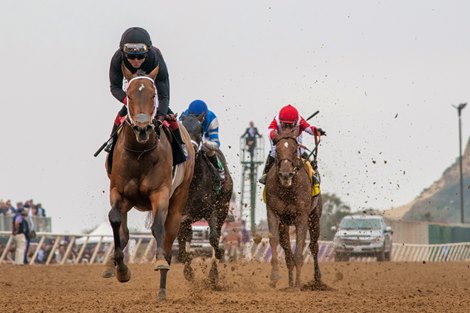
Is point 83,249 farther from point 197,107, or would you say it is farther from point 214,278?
point 214,278

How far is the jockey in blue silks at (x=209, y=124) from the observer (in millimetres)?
17984

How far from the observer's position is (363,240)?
39.9m

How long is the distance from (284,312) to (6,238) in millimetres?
20546

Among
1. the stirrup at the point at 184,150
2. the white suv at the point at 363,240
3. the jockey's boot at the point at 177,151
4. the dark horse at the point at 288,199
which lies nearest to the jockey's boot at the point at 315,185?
the dark horse at the point at 288,199

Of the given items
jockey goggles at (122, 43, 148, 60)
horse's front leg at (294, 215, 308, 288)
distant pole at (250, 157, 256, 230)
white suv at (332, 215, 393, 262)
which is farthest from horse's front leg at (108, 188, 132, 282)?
distant pole at (250, 157, 256, 230)

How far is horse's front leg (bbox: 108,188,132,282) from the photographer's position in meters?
12.8

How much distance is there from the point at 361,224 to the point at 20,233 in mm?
15252

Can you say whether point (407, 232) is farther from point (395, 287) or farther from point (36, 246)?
point (395, 287)

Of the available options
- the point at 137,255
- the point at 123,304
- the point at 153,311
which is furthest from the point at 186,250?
the point at 137,255

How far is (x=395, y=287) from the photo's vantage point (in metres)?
18.4

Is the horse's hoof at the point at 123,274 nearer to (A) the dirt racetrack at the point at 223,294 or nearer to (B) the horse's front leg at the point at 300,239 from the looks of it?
(A) the dirt racetrack at the point at 223,294

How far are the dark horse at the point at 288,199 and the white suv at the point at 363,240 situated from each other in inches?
859

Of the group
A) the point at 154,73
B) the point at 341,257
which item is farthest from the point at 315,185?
the point at 341,257

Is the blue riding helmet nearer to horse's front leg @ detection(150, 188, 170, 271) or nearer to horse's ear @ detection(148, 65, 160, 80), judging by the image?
horse's ear @ detection(148, 65, 160, 80)
